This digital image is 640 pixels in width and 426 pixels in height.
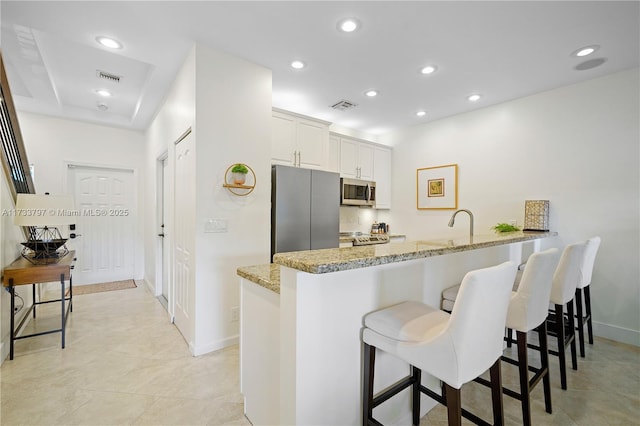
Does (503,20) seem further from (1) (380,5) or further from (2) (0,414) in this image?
(2) (0,414)

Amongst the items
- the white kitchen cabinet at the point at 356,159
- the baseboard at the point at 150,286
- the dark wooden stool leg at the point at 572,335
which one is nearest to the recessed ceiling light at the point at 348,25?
the white kitchen cabinet at the point at 356,159

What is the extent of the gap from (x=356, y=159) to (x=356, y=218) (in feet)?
3.36

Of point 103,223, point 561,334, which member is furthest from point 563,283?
point 103,223

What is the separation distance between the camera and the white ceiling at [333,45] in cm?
204

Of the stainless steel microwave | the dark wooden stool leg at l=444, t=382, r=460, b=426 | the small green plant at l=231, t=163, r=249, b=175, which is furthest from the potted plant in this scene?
the dark wooden stool leg at l=444, t=382, r=460, b=426

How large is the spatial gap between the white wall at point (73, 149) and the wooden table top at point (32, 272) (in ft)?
6.96

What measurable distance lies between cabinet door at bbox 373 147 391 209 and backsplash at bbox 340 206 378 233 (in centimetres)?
28

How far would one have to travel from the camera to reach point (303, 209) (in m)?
3.14

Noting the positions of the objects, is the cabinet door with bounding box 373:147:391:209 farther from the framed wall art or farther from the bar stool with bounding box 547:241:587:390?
the bar stool with bounding box 547:241:587:390

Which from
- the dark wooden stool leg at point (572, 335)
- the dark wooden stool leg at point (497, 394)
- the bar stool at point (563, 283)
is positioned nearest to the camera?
the dark wooden stool leg at point (497, 394)

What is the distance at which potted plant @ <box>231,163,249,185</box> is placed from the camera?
2.55m

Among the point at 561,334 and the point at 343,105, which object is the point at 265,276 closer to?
the point at 561,334

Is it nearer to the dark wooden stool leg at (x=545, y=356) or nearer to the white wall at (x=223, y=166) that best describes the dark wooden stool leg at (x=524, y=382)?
the dark wooden stool leg at (x=545, y=356)

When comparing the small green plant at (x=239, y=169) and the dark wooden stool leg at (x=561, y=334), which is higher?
the small green plant at (x=239, y=169)
